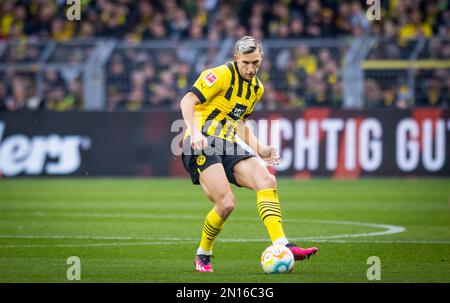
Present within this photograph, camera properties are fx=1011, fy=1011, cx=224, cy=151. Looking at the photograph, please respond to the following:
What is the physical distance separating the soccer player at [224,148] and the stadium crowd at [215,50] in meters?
13.1

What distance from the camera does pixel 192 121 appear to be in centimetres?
891

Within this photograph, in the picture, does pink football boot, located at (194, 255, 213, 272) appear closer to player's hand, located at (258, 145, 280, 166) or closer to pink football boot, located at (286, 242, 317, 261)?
pink football boot, located at (286, 242, 317, 261)

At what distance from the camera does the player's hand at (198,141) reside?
8.61 metres

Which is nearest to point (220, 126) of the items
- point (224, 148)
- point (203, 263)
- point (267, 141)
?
point (224, 148)

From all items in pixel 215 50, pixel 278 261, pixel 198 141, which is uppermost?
pixel 215 50

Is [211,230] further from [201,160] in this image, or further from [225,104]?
[225,104]

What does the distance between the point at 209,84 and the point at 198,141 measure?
74 cm

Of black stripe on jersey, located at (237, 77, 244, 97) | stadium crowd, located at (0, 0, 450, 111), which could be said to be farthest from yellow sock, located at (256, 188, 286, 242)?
stadium crowd, located at (0, 0, 450, 111)

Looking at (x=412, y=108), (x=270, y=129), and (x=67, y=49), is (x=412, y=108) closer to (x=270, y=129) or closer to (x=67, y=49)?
(x=270, y=129)

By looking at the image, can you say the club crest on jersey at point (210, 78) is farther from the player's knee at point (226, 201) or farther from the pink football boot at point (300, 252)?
the pink football boot at point (300, 252)

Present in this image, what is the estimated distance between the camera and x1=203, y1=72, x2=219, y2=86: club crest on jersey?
9153 mm

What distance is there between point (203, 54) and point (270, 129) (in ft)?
8.02

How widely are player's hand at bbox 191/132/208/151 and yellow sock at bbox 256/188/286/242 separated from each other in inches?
29.1

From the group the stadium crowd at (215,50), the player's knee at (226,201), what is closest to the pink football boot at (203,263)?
the player's knee at (226,201)
